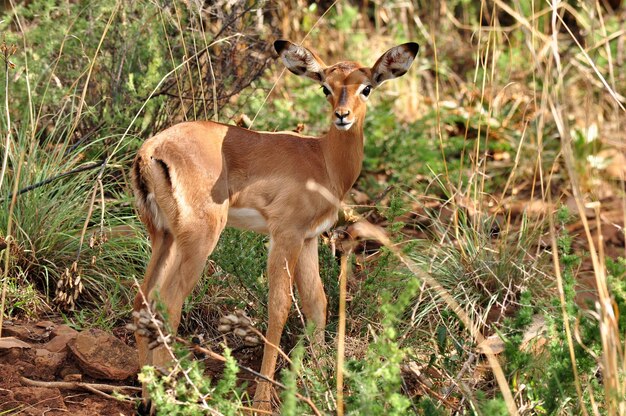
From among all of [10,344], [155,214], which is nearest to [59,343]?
[10,344]

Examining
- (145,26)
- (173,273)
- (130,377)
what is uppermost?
(145,26)

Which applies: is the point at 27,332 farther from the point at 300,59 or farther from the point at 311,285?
the point at 300,59

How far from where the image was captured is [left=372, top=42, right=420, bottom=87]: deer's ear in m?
5.94

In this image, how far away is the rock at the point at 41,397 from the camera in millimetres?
5113

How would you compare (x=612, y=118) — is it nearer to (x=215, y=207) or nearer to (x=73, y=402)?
(x=215, y=207)

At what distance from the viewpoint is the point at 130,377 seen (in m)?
5.57

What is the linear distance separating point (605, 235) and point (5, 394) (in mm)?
5560

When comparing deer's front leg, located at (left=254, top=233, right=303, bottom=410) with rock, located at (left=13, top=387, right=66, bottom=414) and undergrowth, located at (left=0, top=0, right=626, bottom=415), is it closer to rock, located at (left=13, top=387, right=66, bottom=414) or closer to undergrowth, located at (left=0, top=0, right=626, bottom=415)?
undergrowth, located at (left=0, top=0, right=626, bottom=415)

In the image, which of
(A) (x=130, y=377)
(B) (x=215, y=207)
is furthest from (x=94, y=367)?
(B) (x=215, y=207)

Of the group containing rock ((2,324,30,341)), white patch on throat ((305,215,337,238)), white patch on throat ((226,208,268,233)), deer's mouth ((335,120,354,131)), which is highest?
deer's mouth ((335,120,354,131))

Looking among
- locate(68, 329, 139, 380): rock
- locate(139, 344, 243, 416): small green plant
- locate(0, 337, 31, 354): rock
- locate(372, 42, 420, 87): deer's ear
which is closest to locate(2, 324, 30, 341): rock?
locate(0, 337, 31, 354): rock

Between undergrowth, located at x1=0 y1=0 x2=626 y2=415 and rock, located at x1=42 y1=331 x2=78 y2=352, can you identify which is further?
rock, located at x1=42 y1=331 x2=78 y2=352

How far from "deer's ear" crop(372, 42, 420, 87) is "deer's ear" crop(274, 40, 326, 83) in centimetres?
34

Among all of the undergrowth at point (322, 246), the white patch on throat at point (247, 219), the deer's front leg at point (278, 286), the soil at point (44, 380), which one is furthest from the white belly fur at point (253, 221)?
the soil at point (44, 380)
